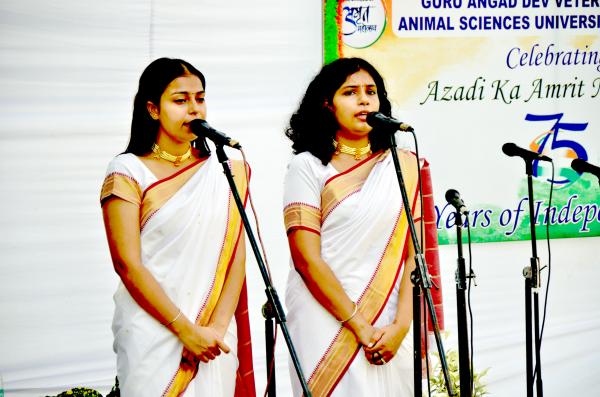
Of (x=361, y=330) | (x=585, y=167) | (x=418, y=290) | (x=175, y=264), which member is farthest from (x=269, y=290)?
(x=585, y=167)

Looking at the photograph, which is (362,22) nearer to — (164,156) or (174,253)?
(164,156)

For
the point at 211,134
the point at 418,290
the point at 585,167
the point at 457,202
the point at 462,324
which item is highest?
the point at 211,134

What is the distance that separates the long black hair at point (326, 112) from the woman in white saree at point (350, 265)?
0.03 metres

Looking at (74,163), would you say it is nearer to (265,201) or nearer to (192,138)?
(265,201)

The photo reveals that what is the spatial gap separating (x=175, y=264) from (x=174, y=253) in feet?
0.12

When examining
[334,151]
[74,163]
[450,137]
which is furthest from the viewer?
[450,137]

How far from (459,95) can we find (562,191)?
0.73 m

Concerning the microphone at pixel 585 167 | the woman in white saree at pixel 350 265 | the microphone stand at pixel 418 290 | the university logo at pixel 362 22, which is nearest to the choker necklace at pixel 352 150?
the woman in white saree at pixel 350 265

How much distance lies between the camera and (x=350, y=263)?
377 centimetres

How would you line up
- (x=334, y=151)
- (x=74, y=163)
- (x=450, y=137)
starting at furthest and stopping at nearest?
1. (x=450, y=137)
2. (x=74, y=163)
3. (x=334, y=151)

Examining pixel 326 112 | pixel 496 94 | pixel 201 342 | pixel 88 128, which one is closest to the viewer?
pixel 201 342

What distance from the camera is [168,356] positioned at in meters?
3.55

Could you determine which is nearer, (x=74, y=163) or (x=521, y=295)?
(x=74, y=163)

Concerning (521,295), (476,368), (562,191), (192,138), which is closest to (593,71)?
(562,191)
